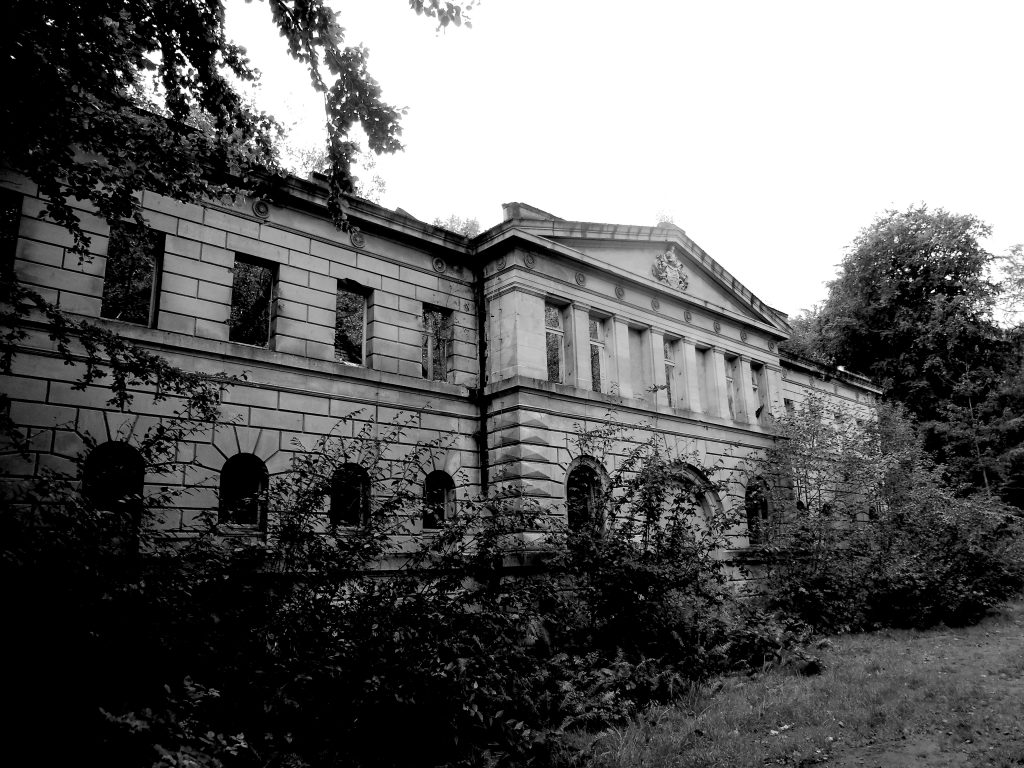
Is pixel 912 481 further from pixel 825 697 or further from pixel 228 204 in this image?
pixel 228 204

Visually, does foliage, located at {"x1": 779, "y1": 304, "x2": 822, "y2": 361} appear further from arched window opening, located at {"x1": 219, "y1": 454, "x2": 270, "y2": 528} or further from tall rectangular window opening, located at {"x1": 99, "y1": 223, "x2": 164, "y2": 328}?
tall rectangular window opening, located at {"x1": 99, "y1": 223, "x2": 164, "y2": 328}

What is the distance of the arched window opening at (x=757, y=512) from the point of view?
56.8ft

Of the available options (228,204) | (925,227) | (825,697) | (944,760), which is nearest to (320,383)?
(228,204)

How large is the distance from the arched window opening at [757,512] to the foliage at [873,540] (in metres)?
0.29

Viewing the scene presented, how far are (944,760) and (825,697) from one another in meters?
2.41

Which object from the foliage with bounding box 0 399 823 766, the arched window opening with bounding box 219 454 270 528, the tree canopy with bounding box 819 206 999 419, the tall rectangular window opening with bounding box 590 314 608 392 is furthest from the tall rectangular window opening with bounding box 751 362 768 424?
the arched window opening with bounding box 219 454 270 528

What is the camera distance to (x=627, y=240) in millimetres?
19891

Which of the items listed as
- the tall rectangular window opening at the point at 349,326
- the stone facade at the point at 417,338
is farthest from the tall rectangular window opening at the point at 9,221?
the tall rectangular window opening at the point at 349,326

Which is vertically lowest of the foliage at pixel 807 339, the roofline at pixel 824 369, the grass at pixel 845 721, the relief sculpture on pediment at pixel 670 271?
the grass at pixel 845 721

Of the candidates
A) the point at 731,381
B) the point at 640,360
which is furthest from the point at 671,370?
the point at 731,381

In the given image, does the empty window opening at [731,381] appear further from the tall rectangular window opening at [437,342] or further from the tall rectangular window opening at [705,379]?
the tall rectangular window opening at [437,342]

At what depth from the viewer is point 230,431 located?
12867 millimetres

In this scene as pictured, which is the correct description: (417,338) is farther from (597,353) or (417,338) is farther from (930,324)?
(930,324)

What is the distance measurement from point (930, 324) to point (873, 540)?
19403 millimetres
